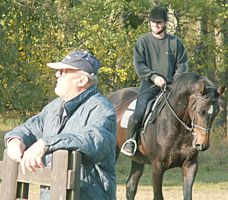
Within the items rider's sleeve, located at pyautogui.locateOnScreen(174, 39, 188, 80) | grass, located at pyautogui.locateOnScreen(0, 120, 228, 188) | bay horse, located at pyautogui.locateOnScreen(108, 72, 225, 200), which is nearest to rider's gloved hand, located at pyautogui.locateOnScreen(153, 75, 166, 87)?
bay horse, located at pyautogui.locateOnScreen(108, 72, 225, 200)

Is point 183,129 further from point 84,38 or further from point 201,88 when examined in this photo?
point 84,38

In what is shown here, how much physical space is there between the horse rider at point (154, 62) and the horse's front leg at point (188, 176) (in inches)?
38.2

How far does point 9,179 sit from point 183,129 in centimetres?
700

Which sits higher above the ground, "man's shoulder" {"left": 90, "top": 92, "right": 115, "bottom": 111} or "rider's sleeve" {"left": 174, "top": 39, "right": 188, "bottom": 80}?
"rider's sleeve" {"left": 174, "top": 39, "right": 188, "bottom": 80}

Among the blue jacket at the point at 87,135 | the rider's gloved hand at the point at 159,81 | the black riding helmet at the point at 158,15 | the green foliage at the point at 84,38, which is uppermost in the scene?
the green foliage at the point at 84,38

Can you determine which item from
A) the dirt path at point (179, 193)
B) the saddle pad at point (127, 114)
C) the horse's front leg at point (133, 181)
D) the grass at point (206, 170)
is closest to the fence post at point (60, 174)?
the horse's front leg at point (133, 181)

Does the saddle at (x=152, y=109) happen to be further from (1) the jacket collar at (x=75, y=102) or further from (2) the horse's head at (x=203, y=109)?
(1) the jacket collar at (x=75, y=102)

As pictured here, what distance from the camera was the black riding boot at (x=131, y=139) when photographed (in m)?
12.2

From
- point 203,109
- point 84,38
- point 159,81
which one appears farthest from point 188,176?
point 84,38

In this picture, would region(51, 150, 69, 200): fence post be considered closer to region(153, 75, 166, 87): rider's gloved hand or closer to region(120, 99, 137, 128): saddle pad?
region(153, 75, 166, 87): rider's gloved hand

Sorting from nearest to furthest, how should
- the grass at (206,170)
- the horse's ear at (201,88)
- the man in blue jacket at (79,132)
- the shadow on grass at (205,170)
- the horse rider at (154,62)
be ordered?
the man in blue jacket at (79,132) < the horse's ear at (201,88) < the horse rider at (154,62) < the grass at (206,170) < the shadow on grass at (205,170)

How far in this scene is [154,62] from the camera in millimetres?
12258

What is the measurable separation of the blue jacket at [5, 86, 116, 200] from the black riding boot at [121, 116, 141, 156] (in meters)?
7.14

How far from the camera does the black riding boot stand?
12.2 metres
